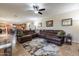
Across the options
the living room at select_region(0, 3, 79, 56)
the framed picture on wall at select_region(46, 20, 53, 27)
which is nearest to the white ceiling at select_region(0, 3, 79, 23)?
the living room at select_region(0, 3, 79, 56)

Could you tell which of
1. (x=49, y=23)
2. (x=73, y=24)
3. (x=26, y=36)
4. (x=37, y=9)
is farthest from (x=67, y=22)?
(x=26, y=36)

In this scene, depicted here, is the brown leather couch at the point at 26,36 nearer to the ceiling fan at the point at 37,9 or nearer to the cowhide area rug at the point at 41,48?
the cowhide area rug at the point at 41,48

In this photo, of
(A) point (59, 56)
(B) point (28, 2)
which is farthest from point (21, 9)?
(A) point (59, 56)

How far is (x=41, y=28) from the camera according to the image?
1830 millimetres

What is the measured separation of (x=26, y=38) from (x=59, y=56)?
27.3 inches

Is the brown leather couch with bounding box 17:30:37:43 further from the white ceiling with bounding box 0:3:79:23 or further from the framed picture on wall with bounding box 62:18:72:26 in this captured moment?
the framed picture on wall with bounding box 62:18:72:26

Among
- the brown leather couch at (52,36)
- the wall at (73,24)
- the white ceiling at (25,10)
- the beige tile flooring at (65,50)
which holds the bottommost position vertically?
the beige tile flooring at (65,50)

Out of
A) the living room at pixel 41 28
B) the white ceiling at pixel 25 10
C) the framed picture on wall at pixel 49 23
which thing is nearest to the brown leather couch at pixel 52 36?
the living room at pixel 41 28

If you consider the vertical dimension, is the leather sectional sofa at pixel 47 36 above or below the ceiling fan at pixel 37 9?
below

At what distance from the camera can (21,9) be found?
5.86ft

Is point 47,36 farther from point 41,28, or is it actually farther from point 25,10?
point 25,10

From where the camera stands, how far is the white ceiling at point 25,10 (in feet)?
5.77

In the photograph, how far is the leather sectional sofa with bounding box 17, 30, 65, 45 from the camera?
70.9 inches

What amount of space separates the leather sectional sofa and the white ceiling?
267 mm
